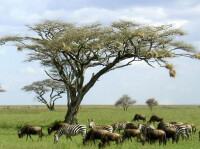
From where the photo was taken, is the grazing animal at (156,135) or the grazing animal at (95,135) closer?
→ the grazing animal at (95,135)

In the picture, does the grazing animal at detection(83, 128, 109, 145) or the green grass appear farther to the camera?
the grazing animal at detection(83, 128, 109, 145)

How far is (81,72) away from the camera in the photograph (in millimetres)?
31078

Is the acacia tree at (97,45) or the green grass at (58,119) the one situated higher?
the acacia tree at (97,45)

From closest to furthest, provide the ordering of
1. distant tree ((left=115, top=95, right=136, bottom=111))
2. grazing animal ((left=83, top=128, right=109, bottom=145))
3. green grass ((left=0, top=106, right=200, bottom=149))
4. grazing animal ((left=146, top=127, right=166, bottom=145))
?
green grass ((left=0, top=106, right=200, bottom=149))
grazing animal ((left=83, top=128, right=109, bottom=145))
grazing animal ((left=146, top=127, right=166, bottom=145))
distant tree ((left=115, top=95, right=136, bottom=111))

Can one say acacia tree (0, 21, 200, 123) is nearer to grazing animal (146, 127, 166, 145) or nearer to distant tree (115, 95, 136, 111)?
grazing animal (146, 127, 166, 145)

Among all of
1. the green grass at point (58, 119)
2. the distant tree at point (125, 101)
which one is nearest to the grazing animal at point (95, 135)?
the green grass at point (58, 119)

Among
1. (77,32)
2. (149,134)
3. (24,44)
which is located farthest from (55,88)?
(149,134)

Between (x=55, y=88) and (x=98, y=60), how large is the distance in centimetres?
3847

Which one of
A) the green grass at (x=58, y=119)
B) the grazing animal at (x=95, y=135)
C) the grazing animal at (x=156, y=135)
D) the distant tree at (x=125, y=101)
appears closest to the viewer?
the green grass at (x=58, y=119)

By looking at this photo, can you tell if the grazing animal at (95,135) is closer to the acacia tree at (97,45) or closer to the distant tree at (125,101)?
the acacia tree at (97,45)

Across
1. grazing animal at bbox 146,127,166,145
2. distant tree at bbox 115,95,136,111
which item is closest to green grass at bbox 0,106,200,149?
grazing animal at bbox 146,127,166,145

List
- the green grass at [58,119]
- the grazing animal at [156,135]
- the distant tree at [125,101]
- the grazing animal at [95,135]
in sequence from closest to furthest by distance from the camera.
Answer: the green grass at [58,119] → the grazing animal at [95,135] → the grazing animal at [156,135] → the distant tree at [125,101]

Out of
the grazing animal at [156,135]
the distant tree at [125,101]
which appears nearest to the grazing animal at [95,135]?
the grazing animal at [156,135]

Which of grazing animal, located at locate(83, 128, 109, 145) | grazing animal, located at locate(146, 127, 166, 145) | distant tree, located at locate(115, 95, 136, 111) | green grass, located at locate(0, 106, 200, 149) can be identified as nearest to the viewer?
green grass, located at locate(0, 106, 200, 149)
